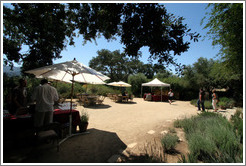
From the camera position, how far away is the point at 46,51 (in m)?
6.80

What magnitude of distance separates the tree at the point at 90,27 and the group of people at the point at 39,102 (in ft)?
8.02

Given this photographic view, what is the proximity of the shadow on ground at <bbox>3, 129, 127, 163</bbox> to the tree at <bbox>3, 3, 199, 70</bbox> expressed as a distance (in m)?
2.60

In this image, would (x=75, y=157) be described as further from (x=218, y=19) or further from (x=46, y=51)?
(x=218, y=19)

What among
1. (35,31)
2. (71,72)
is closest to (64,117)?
(71,72)

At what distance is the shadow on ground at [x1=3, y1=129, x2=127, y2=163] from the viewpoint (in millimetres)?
2592

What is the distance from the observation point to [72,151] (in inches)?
117

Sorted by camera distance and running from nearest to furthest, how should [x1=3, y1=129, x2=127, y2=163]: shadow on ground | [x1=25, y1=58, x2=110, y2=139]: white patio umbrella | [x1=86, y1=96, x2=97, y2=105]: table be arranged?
[x1=3, y1=129, x2=127, y2=163]: shadow on ground < [x1=25, y1=58, x2=110, y2=139]: white patio umbrella < [x1=86, y1=96, x2=97, y2=105]: table

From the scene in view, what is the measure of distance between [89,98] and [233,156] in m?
8.69

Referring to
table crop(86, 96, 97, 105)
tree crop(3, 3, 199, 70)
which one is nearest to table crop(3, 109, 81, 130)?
tree crop(3, 3, 199, 70)

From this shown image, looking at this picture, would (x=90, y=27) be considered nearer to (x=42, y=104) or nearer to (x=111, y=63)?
(x=42, y=104)

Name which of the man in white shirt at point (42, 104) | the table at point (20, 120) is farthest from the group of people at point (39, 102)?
the table at point (20, 120)

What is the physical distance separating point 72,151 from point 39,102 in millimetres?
1538

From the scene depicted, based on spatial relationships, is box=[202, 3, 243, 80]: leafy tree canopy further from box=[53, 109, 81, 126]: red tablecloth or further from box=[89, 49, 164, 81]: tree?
box=[89, 49, 164, 81]: tree

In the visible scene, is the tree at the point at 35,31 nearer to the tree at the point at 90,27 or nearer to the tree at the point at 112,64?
the tree at the point at 90,27
